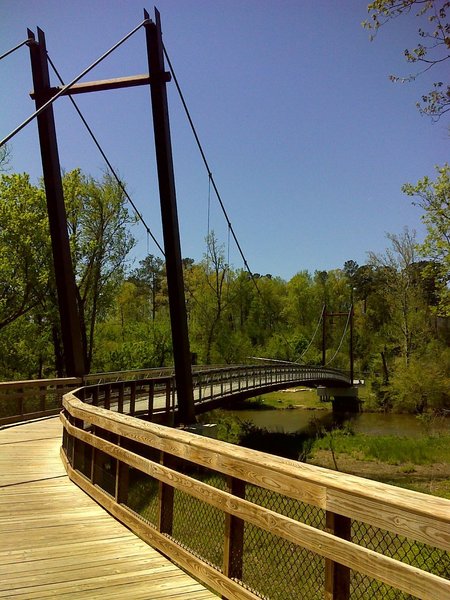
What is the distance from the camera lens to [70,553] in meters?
3.94

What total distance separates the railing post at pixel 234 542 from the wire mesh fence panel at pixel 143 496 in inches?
151

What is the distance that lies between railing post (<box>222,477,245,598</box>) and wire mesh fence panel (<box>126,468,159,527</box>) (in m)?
3.82

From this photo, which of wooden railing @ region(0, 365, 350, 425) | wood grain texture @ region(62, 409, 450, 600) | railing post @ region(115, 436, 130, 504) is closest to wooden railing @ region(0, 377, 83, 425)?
wooden railing @ region(0, 365, 350, 425)

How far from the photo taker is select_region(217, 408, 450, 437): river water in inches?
1144

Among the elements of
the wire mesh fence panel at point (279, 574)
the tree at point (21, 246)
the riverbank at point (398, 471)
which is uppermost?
the tree at point (21, 246)

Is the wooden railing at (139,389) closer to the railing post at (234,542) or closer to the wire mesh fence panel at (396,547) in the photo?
the wire mesh fence panel at (396,547)

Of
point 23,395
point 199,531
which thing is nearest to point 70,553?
point 199,531

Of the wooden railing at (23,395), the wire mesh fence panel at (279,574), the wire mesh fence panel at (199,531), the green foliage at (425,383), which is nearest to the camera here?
the wire mesh fence panel at (279,574)

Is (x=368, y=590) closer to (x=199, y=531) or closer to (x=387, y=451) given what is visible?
(x=199, y=531)

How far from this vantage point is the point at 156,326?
3438 centimetres

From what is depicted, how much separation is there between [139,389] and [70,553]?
1345cm

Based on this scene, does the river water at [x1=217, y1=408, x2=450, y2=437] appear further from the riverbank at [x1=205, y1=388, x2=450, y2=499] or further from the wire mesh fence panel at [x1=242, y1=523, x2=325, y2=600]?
the wire mesh fence panel at [x1=242, y1=523, x2=325, y2=600]

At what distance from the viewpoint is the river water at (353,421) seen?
29.1 m

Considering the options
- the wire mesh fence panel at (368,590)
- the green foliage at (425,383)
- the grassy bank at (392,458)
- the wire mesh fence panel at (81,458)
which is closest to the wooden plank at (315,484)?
the wire mesh fence panel at (368,590)
